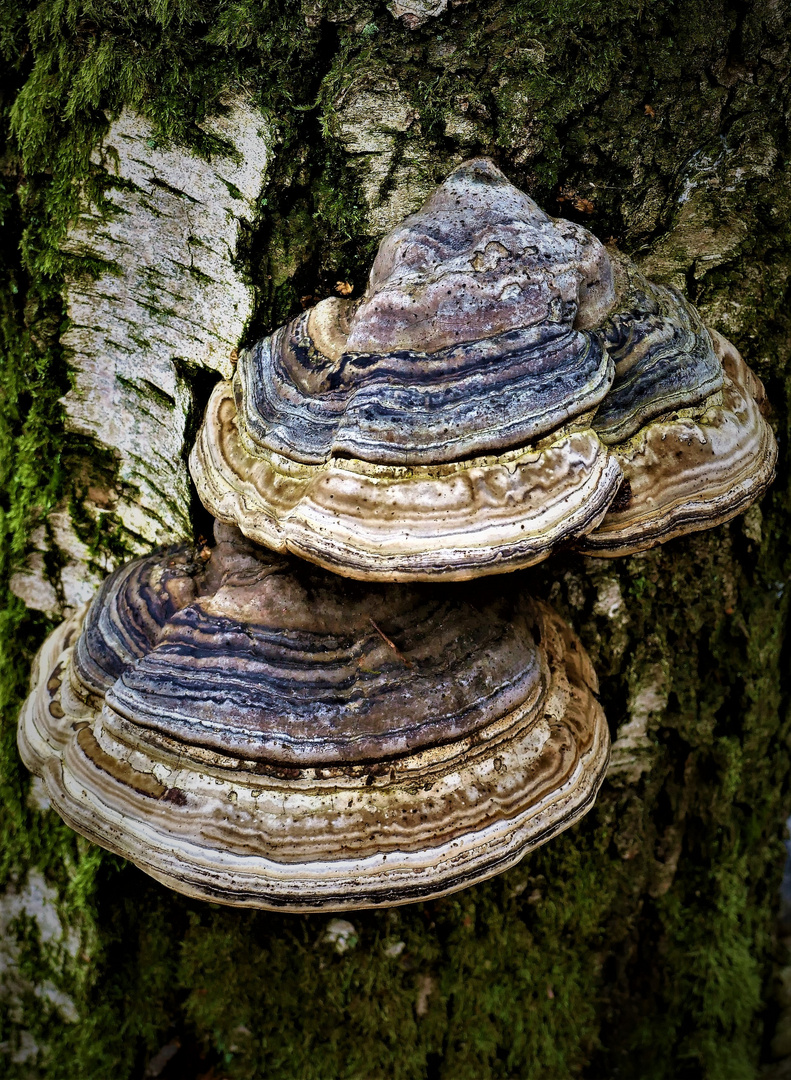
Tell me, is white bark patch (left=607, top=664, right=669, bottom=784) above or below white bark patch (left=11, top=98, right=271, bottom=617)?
below

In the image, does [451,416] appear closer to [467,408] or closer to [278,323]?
[467,408]

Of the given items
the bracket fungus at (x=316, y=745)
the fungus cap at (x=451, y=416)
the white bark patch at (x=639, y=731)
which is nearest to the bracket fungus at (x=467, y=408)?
the fungus cap at (x=451, y=416)

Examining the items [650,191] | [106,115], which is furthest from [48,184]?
[650,191]

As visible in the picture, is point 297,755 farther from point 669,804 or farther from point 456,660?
point 669,804

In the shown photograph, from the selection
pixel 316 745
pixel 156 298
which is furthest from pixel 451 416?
pixel 156 298

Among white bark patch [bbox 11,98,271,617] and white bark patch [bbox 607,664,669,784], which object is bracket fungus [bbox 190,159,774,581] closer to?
white bark patch [bbox 11,98,271,617]

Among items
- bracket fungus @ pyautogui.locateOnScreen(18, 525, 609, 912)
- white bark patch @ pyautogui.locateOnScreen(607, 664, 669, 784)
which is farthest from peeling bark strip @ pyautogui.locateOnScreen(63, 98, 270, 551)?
white bark patch @ pyautogui.locateOnScreen(607, 664, 669, 784)
